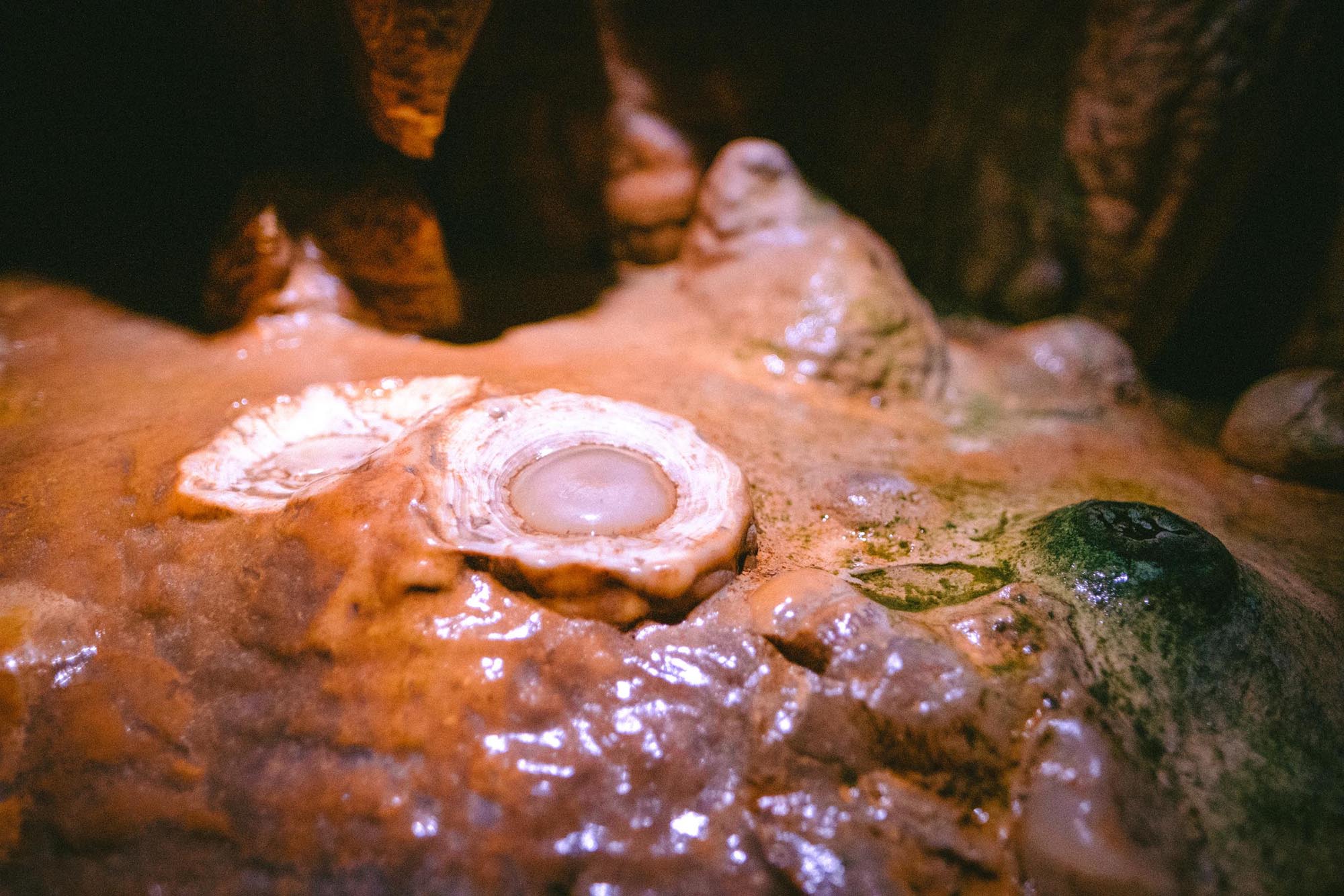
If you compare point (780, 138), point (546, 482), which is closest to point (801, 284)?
point (780, 138)

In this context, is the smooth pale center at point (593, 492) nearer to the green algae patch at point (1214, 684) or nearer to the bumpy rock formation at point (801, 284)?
the green algae patch at point (1214, 684)

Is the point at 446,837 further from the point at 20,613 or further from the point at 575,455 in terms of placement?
the point at 20,613

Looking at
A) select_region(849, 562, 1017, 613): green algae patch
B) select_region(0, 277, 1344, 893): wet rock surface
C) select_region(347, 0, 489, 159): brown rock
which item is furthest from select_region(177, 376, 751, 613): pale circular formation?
select_region(347, 0, 489, 159): brown rock

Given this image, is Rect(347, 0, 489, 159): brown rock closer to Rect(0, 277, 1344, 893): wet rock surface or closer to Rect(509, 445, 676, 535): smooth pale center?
Rect(0, 277, 1344, 893): wet rock surface

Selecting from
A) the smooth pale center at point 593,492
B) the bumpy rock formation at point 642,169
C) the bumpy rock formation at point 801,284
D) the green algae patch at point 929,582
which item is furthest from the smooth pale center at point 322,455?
the bumpy rock formation at point 642,169

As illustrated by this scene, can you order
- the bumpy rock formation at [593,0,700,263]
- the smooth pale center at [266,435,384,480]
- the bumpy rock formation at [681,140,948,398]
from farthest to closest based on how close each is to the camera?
the bumpy rock formation at [593,0,700,263], the bumpy rock formation at [681,140,948,398], the smooth pale center at [266,435,384,480]

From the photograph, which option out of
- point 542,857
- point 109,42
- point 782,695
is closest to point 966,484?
point 782,695

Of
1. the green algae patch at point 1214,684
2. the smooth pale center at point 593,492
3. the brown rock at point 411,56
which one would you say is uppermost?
the brown rock at point 411,56
